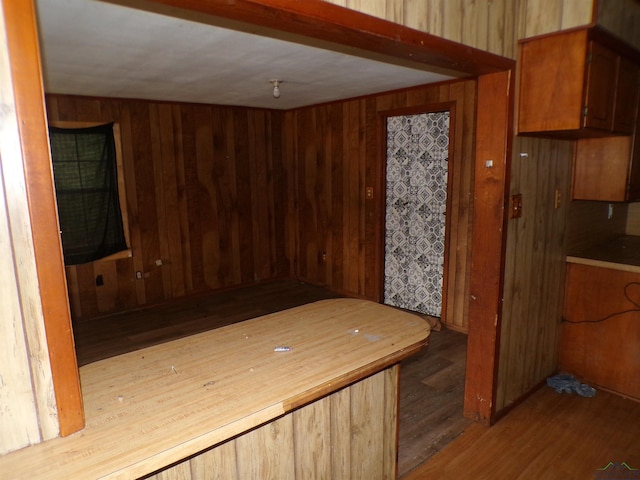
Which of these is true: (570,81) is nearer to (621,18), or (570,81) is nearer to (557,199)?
(621,18)

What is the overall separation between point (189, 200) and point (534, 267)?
3.71 meters

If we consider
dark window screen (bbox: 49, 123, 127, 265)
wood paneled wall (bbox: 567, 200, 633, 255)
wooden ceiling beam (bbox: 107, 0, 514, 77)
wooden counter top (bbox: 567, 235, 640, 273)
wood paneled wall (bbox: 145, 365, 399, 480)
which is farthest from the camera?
dark window screen (bbox: 49, 123, 127, 265)

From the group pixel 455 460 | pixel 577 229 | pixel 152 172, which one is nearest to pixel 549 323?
pixel 577 229

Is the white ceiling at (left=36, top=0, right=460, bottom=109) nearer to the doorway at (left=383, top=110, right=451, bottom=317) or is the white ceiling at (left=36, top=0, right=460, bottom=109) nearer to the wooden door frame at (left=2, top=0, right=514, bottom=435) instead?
the wooden door frame at (left=2, top=0, right=514, bottom=435)

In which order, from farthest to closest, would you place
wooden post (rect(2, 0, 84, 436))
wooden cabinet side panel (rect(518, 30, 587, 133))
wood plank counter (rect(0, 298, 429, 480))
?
wooden cabinet side panel (rect(518, 30, 587, 133)) → wood plank counter (rect(0, 298, 429, 480)) → wooden post (rect(2, 0, 84, 436))

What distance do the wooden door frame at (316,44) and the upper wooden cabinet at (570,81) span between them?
13 cm

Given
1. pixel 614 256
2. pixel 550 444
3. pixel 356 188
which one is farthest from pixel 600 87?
pixel 356 188

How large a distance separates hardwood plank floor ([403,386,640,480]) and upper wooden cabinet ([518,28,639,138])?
1.72 m

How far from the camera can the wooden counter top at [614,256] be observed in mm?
2715

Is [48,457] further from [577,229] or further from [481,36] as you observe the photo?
[577,229]

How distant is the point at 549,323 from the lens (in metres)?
2.92

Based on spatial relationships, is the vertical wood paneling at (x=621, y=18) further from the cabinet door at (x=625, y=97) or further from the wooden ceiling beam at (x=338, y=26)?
the wooden ceiling beam at (x=338, y=26)

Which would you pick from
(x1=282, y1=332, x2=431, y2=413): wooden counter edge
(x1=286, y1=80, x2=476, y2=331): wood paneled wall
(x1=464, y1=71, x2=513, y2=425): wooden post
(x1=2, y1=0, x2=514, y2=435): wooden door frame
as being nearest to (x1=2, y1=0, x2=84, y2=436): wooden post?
(x1=2, y1=0, x2=514, y2=435): wooden door frame

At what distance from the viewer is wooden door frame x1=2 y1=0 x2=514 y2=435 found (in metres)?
0.95
